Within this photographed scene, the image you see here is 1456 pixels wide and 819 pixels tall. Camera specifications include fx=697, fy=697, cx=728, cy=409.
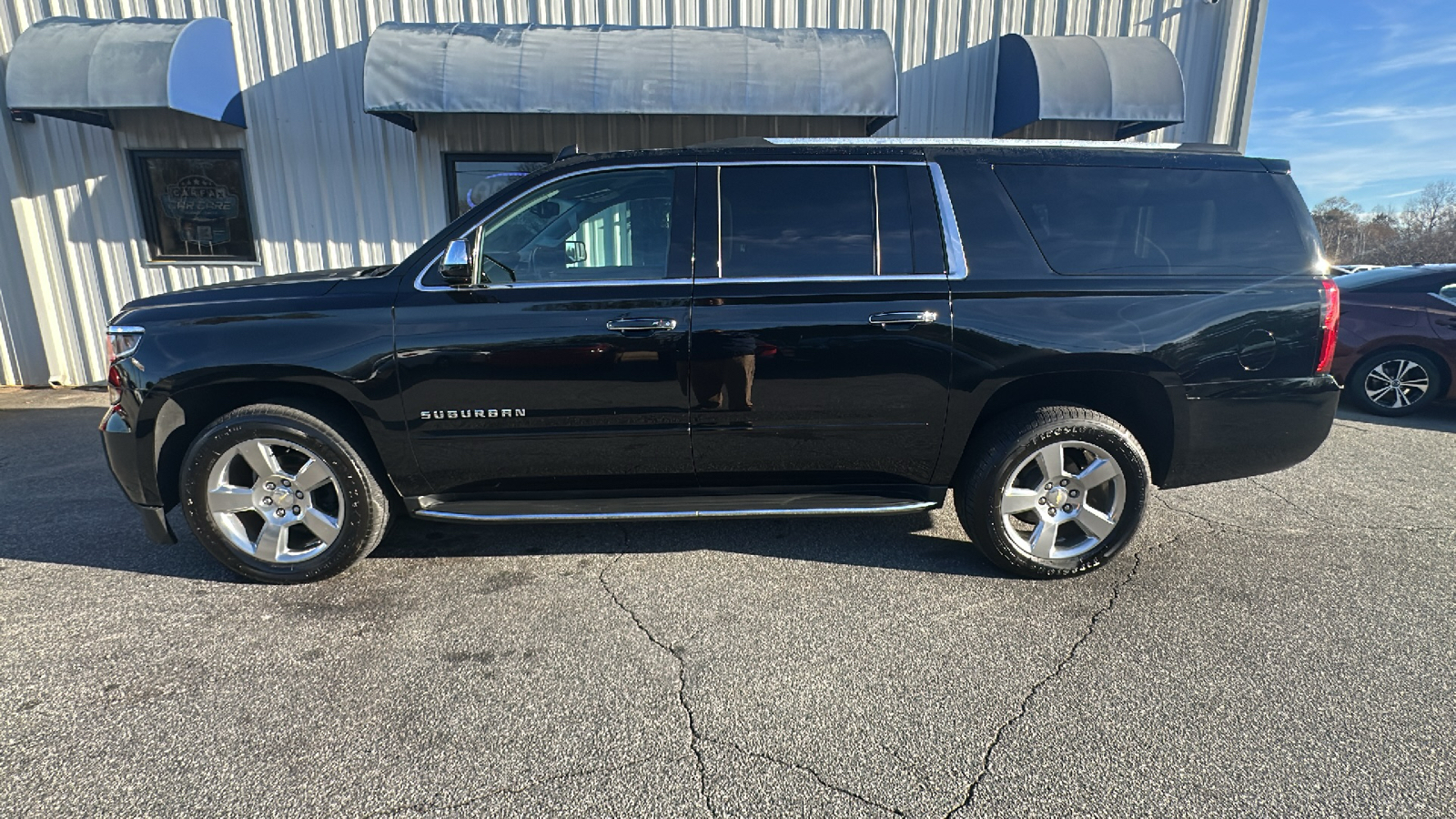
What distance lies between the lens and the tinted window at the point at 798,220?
3.11 m

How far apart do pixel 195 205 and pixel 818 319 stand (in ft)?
26.2

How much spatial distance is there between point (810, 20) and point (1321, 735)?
7490 millimetres

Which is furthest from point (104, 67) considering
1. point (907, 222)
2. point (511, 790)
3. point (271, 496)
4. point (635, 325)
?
point (511, 790)

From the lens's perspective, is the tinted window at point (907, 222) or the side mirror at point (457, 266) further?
the tinted window at point (907, 222)

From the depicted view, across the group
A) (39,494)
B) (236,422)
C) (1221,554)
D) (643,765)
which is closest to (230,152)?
(39,494)

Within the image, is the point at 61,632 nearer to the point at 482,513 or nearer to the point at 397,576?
the point at 397,576

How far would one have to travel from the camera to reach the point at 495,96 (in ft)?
21.1

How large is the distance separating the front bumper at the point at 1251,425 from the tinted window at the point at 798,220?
1646 millimetres

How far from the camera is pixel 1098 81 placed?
7.02 metres

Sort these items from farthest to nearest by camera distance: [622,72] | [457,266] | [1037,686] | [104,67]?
[622,72] → [104,67] → [457,266] → [1037,686]

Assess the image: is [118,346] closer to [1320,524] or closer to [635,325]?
[635,325]

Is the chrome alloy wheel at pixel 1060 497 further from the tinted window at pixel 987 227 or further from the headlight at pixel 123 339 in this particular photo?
the headlight at pixel 123 339

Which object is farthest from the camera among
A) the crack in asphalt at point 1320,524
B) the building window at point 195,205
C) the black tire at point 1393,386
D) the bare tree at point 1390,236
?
the bare tree at point 1390,236

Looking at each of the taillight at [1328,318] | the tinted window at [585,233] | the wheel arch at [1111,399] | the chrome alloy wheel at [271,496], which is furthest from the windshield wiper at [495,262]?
the taillight at [1328,318]
